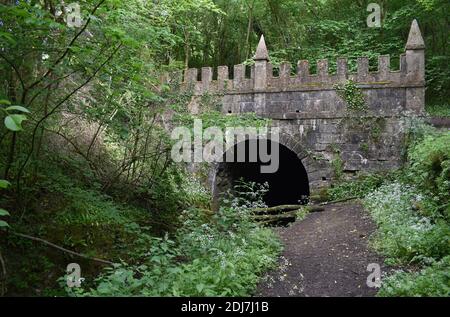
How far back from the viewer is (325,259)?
6.70 metres

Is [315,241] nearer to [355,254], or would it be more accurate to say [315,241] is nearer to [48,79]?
[355,254]

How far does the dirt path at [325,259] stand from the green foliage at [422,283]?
12.2 inches

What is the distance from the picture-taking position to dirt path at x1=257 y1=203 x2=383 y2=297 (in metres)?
5.50

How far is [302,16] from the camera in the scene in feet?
62.1

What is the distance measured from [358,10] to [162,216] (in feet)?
46.7

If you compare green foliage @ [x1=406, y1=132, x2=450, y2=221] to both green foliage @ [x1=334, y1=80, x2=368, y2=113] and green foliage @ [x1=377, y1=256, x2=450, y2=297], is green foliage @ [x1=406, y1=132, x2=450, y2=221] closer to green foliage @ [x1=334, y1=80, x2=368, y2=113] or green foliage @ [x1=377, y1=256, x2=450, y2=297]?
green foliage @ [x1=377, y1=256, x2=450, y2=297]

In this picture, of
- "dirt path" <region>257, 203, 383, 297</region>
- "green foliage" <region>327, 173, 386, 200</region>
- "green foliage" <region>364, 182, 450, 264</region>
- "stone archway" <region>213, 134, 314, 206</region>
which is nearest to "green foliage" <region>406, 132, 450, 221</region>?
"green foliage" <region>364, 182, 450, 264</region>

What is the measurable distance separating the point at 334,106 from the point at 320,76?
3.20 feet

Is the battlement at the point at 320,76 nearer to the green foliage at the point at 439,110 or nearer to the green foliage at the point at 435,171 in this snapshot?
the green foliage at the point at 439,110

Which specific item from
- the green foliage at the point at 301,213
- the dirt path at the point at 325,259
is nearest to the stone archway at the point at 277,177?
the green foliage at the point at 301,213

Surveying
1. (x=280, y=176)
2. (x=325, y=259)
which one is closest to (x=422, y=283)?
(x=325, y=259)

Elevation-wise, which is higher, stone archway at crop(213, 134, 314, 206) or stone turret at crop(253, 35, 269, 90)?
stone turret at crop(253, 35, 269, 90)

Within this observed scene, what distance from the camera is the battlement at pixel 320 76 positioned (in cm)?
1168
